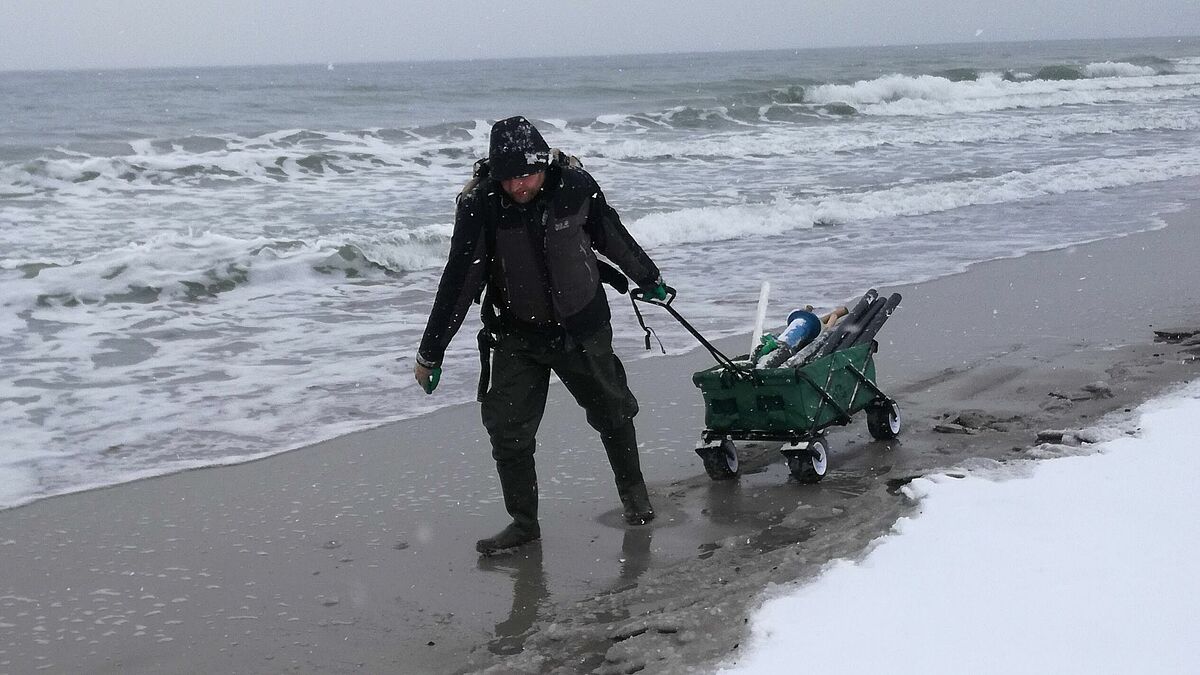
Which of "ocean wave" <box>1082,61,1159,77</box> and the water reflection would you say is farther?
"ocean wave" <box>1082,61,1159,77</box>

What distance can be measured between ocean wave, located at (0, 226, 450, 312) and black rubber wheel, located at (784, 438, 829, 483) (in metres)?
6.89

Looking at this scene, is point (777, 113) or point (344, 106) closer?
point (777, 113)

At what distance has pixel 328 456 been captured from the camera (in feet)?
20.7

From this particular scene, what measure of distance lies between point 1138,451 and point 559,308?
2259 mm

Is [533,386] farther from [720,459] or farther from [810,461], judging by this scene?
[810,461]

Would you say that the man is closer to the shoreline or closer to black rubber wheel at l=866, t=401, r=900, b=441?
black rubber wheel at l=866, t=401, r=900, b=441

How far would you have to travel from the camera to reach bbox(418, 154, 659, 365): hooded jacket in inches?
183

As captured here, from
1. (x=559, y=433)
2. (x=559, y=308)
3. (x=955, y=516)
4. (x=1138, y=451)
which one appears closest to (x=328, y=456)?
(x=559, y=433)

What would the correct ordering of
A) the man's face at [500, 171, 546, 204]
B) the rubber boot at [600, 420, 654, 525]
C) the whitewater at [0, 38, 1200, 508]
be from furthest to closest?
1. the whitewater at [0, 38, 1200, 508]
2. the rubber boot at [600, 420, 654, 525]
3. the man's face at [500, 171, 546, 204]

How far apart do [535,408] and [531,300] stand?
488mm

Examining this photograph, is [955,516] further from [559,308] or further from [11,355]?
[11,355]

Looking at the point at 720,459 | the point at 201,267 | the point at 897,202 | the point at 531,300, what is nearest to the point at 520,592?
the point at 531,300

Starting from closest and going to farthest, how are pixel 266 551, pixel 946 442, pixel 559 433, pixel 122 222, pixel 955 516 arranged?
1. pixel 955 516
2. pixel 266 551
3. pixel 946 442
4. pixel 559 433
5. pixel 122 222

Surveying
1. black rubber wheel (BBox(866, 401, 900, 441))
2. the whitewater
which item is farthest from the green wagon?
the whitewater
